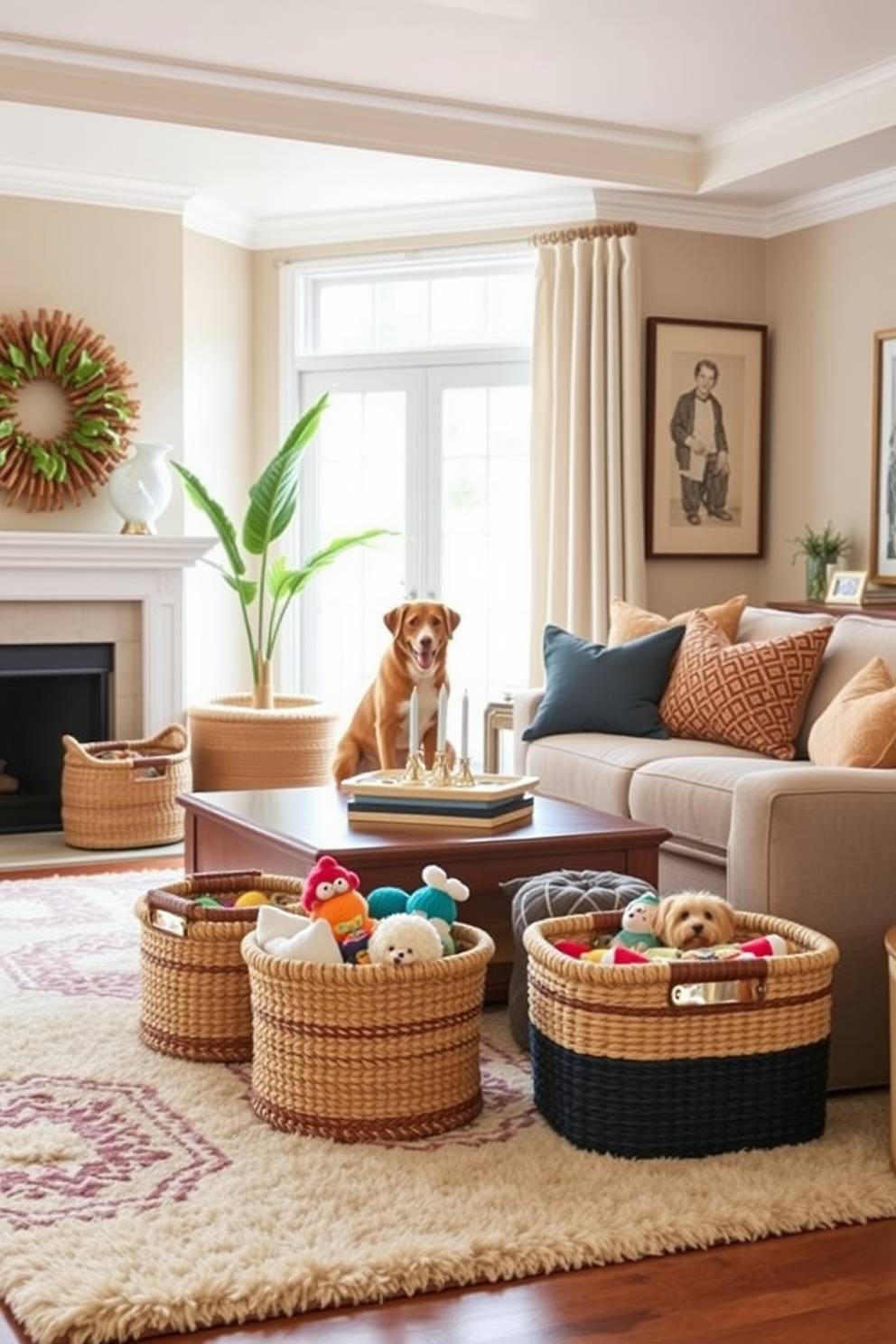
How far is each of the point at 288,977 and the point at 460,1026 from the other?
12.3 inches

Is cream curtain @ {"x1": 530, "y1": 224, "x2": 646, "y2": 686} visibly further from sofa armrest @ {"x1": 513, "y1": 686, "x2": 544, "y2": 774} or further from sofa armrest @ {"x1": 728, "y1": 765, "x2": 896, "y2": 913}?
sofa armrest @ {"x1": 728, "y1": 765, "x2": 896, "y2": 913}

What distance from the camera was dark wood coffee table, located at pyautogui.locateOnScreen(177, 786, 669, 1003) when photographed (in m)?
3.39

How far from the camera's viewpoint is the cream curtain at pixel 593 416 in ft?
20.8

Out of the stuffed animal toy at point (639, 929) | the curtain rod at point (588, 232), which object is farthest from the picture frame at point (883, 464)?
the stuffed animal toy at point (639, 929)

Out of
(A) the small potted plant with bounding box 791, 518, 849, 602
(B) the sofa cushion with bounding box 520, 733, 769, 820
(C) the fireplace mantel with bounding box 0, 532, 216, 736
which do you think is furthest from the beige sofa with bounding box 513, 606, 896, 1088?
(C) the fireplace mantel with bounding box 0, 532, 216, 736

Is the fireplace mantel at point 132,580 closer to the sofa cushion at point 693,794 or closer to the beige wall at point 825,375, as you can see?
the beige wall at point 825,375

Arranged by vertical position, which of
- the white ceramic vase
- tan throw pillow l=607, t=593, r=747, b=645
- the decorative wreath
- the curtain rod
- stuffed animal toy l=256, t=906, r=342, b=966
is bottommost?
stuffed animal toy l=256, t=906, r=342, b=966

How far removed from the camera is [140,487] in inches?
241

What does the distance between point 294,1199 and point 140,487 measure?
13.2 feet

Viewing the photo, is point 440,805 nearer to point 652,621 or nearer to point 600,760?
point 600,760

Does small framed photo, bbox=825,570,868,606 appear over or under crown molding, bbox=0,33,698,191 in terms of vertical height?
under

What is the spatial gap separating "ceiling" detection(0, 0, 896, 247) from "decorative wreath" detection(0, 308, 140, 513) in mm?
534

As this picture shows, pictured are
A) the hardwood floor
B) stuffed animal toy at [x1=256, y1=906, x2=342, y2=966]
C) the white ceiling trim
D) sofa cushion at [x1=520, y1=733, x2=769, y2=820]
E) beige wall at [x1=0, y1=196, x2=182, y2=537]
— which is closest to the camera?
the hardwood floor

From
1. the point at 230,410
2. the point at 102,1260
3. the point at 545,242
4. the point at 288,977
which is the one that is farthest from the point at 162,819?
the point at 102,1260
